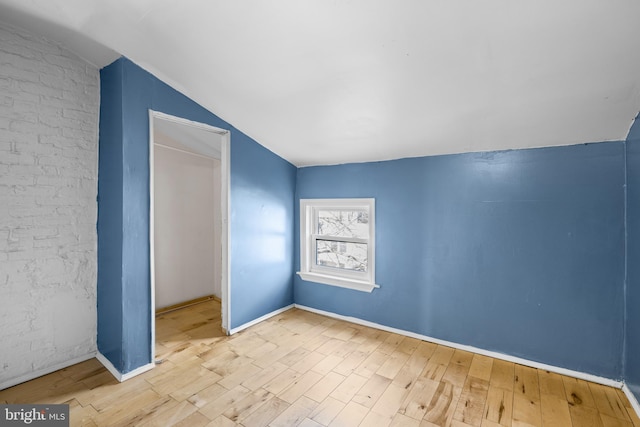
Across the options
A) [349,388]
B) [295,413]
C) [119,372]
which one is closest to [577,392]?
[349,388]

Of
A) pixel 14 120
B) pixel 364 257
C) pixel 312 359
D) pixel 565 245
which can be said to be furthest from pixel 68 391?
pixel 565 245

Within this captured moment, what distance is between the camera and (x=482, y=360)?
8.23 ft

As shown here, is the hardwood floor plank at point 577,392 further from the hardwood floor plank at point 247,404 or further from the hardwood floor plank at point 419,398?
the hardwood floor plank at point 247,404

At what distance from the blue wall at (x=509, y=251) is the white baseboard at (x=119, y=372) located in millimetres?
2084

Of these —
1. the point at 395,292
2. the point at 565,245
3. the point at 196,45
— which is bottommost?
the point at 395,292

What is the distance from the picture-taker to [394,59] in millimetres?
1760

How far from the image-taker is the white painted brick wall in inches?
82.3

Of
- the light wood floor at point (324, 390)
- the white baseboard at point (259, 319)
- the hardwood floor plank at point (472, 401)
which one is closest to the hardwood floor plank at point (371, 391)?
the light wood floor at point (324, 390)

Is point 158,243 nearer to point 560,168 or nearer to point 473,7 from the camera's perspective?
point 473,7

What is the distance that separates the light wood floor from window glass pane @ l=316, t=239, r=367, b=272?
35.9 inches

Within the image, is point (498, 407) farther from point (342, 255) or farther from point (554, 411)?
point (342, 255)

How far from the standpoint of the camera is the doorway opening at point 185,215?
3.55 m

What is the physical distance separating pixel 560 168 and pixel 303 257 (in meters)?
2.72

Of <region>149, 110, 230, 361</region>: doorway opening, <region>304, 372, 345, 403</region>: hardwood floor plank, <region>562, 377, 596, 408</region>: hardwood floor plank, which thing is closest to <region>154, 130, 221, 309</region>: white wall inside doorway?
<region>149, 110, 230, 361</region>: doorway opening
